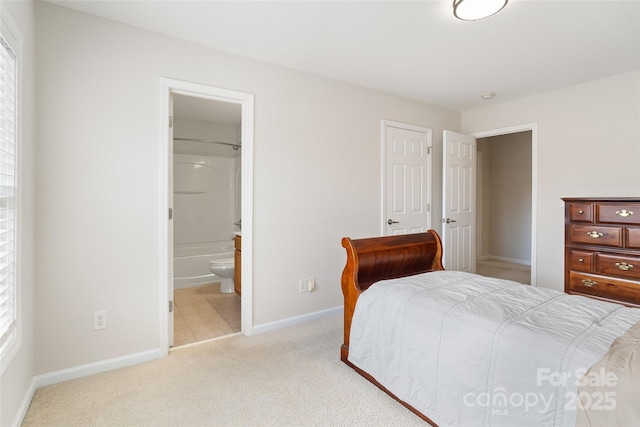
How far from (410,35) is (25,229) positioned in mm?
2858

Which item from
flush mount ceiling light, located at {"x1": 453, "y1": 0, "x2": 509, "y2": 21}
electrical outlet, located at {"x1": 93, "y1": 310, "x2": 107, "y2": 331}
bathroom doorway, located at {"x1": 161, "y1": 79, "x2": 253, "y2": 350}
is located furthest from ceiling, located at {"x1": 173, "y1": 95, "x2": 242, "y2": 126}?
flush mount ceiling light, located at {"x1": 453, "y1": 0, "x2": 509, "y2": 21}

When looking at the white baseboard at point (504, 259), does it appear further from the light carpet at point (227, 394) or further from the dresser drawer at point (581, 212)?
the light carpet at point (227, 394)

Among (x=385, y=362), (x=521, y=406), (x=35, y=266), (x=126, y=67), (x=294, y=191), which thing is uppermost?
(x=126, y=67)

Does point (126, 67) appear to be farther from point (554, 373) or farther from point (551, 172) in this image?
point (551, 172)

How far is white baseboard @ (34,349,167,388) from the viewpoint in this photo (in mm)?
2025

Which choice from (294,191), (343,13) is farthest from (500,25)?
(294,191)

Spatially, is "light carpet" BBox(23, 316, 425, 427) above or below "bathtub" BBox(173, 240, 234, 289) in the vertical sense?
below

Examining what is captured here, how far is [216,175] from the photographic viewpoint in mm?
5219

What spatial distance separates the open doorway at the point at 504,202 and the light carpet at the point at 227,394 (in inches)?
175

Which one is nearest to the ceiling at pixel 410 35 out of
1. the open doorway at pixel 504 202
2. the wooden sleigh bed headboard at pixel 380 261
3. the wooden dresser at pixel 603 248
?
the wooden dresser at pixel 603 248

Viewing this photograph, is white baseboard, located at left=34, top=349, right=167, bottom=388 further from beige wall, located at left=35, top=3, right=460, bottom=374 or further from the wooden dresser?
the wooden dresser

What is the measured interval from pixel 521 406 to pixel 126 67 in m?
3.01

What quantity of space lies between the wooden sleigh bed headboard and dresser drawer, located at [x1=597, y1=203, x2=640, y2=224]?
1.38m

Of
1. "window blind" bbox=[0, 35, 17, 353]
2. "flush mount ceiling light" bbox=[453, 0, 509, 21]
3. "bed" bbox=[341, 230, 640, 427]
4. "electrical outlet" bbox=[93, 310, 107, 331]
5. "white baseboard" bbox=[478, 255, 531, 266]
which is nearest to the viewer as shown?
"bed" bbox=[341, 230, 640, 427]
